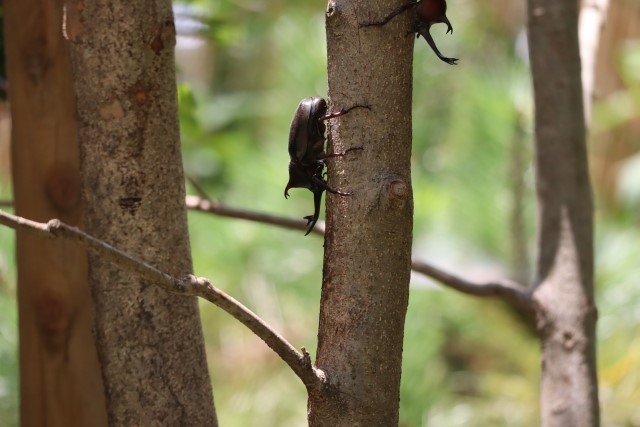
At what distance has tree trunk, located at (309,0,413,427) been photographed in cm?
62

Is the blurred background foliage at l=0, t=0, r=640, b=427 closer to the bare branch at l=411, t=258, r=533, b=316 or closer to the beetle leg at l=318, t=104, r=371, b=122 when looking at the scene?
the bare branch at l=411, t=258, r=533, b=316

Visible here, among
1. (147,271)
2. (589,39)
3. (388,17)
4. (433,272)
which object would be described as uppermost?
(589,39)

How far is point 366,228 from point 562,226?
48 cm

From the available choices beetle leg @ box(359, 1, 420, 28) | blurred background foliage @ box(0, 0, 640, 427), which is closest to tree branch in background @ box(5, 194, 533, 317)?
beetle leg @ box(359, 1, 420, 28)

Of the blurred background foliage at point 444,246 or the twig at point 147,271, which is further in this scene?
the blurred background foliage at point 444,246

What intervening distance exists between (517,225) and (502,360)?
1.52 ft

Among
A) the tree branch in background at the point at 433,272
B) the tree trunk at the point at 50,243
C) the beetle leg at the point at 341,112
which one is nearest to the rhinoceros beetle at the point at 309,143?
the beetle leg at the point at 341,112

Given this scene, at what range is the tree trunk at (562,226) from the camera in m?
0.98

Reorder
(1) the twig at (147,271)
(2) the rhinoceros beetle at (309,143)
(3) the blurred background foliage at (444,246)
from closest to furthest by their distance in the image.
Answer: (1) the twig at (147,271) → (2) the rhinoceros beetle at (309,143) → (3) the blurred background foliage at (444,246)

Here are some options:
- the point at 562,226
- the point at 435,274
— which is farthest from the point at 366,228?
the point at 562,226

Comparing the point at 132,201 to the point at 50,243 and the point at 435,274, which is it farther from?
the point at 435,274

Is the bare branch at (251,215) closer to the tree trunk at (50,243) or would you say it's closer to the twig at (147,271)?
the tree trunk at (50,243)

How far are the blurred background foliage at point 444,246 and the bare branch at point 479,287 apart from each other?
114 cm

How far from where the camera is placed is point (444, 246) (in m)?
2.70
